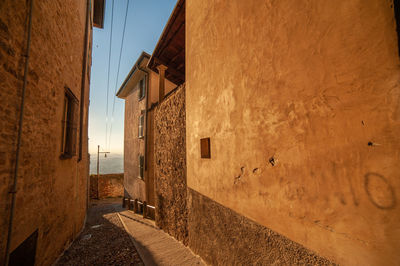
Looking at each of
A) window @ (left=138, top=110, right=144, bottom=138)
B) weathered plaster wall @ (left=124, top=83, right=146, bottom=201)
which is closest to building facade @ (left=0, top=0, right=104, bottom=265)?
window @ (left=138, top=110, right=144, bottom=138)

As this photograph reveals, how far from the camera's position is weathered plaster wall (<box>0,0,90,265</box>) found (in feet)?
6.93

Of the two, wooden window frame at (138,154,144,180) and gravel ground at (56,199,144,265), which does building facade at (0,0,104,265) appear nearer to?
gravel ground at (56,199,144,265)

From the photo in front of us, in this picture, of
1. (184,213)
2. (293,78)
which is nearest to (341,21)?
(293,78)

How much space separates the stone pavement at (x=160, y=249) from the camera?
3.65m

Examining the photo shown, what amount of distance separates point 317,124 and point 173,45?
21.7 ft

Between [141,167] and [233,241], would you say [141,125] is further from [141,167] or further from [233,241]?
[233,241]

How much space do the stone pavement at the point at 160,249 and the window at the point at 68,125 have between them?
330 centimetres

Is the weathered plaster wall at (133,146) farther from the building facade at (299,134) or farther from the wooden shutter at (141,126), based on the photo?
the building facade at (299,134)

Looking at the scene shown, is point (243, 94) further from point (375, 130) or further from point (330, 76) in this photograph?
point (375, 130)

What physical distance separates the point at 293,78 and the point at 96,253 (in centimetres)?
602

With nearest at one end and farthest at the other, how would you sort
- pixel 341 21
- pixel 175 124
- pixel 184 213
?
pixel 341 21 → pixel 184 213 → pixel 175 124

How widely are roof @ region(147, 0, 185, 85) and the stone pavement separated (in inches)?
269

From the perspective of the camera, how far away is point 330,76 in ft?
4.67

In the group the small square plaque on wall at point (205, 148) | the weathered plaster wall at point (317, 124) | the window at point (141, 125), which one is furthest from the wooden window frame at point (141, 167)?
the weathered plaster wall at point (317, 124)
